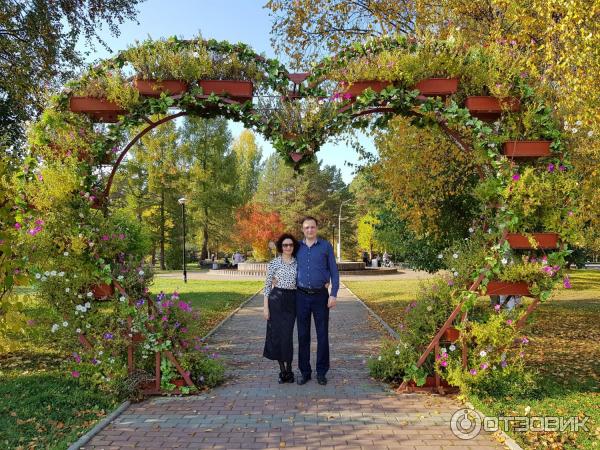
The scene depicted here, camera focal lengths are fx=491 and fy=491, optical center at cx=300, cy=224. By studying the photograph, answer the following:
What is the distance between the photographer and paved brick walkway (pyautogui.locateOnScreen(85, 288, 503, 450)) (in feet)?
13.4

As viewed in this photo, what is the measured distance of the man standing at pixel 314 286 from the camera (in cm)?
584

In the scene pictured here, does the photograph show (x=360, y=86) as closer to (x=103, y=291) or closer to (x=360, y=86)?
(x=360, y=86)

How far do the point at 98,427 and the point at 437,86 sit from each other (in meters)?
4.90

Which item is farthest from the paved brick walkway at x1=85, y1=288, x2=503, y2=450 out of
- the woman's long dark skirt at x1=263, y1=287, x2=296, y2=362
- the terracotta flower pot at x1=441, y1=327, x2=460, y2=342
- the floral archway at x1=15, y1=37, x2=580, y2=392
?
the terracotta flower pot at x1=441, y1=327, x2=460, y2=342

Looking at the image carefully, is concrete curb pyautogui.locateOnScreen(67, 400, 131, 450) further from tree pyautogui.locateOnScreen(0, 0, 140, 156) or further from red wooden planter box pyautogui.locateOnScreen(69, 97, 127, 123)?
tree pyautogui.locateOnScreen(0, 0, 140, 156)

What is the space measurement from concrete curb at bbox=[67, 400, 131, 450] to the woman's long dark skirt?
169cm

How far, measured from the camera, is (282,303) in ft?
19.4

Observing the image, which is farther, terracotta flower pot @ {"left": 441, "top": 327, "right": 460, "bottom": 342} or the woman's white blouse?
the woman's white blouse

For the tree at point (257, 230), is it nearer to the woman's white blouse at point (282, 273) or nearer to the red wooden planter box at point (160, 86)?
the woman's white blouse at point (282, 273)

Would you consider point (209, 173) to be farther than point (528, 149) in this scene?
Yes

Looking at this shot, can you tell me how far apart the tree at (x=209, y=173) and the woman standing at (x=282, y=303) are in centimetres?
3827

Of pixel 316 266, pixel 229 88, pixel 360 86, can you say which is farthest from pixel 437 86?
pixel 316 266

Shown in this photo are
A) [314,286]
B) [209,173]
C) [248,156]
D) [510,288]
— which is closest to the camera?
[510,288]

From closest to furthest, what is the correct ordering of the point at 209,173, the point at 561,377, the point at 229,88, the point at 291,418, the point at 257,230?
Result: 1. the point at 291,418
2. the point at 229,88
3. the point at 561,377
4. the point at 209,173
5. the point at 257,230
